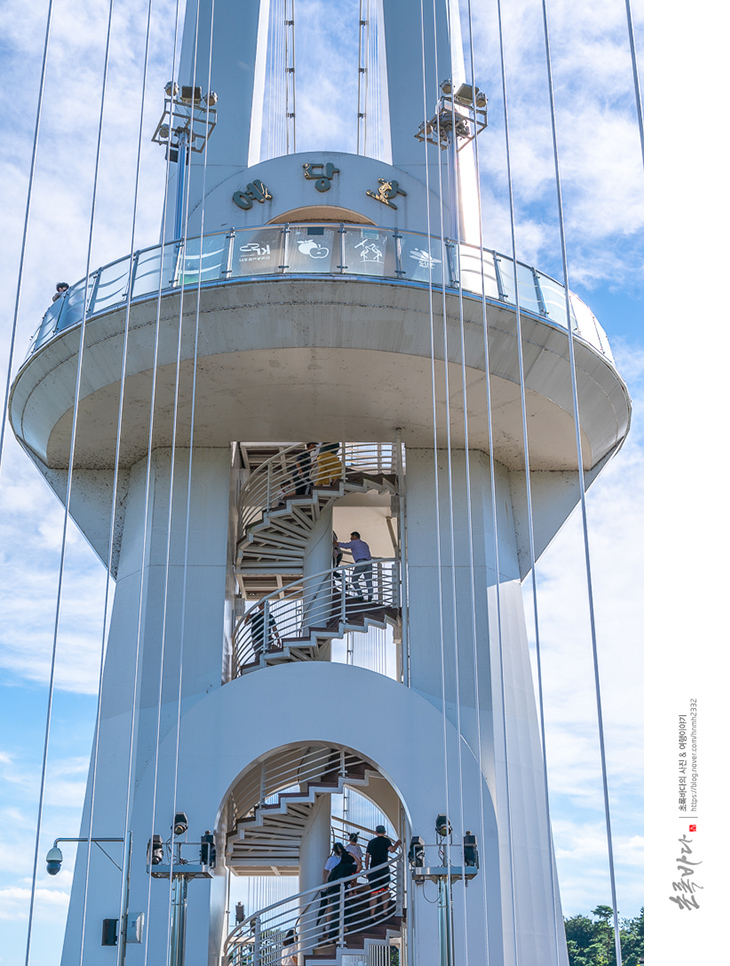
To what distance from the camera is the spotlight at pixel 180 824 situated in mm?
10281

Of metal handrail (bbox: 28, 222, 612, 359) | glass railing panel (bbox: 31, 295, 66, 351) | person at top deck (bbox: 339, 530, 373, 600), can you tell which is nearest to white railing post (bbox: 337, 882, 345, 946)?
person at top deck (bbox: 339, 530, 373, 600)

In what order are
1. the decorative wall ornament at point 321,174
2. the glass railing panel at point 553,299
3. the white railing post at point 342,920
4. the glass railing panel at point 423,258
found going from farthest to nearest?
the decorative wall ornament at point 321,174, the glass railing panel at point 553,299, the glass railing panel at point 423,258, the white railing post at point 342,920

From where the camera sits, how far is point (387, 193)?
46.9 feet

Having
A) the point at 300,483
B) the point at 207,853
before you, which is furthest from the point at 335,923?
the point at 300,483

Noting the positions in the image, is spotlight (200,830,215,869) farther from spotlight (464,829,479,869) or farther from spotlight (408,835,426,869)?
spotlight (464,829,479,869)

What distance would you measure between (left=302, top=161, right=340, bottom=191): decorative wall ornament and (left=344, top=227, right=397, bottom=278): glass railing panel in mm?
2987

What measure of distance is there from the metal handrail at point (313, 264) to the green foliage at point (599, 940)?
22.7 m

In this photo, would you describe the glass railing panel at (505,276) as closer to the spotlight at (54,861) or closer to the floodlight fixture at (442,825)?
the floodlight fixture at (442,825)

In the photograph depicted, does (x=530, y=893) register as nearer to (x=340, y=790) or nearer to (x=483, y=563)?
(x=340, y=790)

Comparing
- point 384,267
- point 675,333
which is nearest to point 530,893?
point 384,267

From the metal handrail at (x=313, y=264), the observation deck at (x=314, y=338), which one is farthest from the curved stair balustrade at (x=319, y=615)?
the metal handrail at (x=313, y=264)

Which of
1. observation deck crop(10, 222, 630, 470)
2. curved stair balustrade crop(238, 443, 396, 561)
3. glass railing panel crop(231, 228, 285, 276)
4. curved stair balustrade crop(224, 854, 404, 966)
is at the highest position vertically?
glass railing panel crop(231, 228, 285, 276)

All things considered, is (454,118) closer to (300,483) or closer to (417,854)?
(300,483)

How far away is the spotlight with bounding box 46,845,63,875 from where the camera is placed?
9.18m
